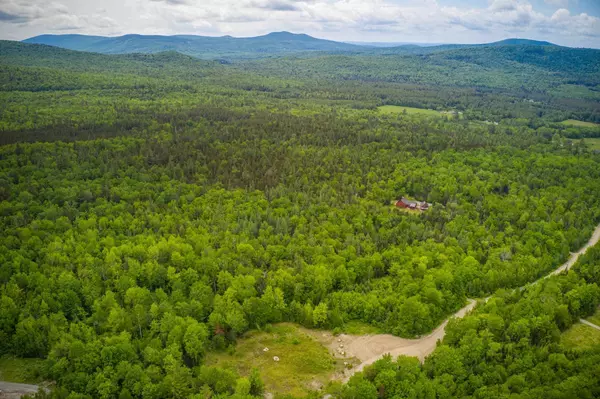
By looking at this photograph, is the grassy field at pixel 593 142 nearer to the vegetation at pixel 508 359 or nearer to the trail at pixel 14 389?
the vegetation at pixel 508 359

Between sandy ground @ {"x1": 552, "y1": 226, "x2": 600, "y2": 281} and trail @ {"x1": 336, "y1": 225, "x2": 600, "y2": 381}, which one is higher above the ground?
sandy ground @ {"x1": 552, "y1": 226, "x2": 600, "y2": 281}

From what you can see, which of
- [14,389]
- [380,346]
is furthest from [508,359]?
[14,389]

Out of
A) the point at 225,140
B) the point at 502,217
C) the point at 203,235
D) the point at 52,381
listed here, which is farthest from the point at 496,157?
the point at 52,381

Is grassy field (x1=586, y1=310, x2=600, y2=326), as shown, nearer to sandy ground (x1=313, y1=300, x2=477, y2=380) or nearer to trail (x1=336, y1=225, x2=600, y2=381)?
trail (x1=336, y1=225, x2=600, y2=381)

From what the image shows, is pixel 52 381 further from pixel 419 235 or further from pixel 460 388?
pixel 419 235

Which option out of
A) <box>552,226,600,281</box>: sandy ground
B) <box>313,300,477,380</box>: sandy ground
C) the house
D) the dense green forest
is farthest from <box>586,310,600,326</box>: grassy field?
the house

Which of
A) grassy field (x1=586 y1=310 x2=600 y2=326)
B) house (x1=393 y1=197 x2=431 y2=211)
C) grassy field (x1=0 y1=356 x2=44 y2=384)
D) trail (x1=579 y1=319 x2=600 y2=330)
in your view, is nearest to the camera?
grassy field (x1=0 y1=356 x2=44 y2=384)
